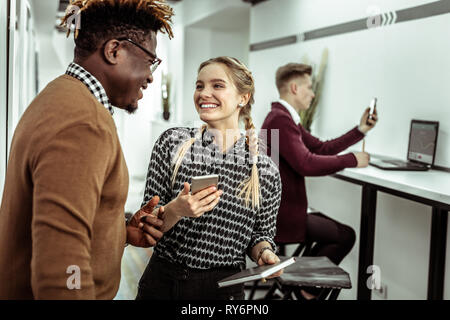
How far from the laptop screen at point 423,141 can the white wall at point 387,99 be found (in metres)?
0.06

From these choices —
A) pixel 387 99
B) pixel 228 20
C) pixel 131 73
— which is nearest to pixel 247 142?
pixel 131 73

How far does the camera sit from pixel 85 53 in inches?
39.2

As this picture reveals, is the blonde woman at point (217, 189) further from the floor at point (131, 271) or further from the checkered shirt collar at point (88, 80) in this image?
the floor at point (131, 271)

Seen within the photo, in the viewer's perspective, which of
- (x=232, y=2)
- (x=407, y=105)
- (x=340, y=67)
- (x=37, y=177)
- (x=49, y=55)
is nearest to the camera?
(x=37, y=177)

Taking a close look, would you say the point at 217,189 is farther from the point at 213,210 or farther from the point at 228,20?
the point at 228,20

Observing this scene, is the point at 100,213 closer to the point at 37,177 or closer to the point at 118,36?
the point at 37,177

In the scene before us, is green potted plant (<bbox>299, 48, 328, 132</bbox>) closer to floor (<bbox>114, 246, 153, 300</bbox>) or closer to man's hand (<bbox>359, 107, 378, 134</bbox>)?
man's hand (<bbox>359, 107, 378, 134</bbox>)

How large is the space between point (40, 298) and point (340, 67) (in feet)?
10.9

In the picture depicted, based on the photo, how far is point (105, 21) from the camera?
996 millimetres

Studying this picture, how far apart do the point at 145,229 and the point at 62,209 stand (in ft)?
1.72

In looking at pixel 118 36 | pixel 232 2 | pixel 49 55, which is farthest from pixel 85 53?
pixel 49 55

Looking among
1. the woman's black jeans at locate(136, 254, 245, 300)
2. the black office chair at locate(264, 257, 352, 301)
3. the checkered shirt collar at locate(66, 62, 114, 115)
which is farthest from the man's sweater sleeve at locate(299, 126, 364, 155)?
the checkered shirt collar at locate(66, 62, 114, 115)

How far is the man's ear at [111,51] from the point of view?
38.9 inches

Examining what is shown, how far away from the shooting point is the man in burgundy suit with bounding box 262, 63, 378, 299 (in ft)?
8.37
